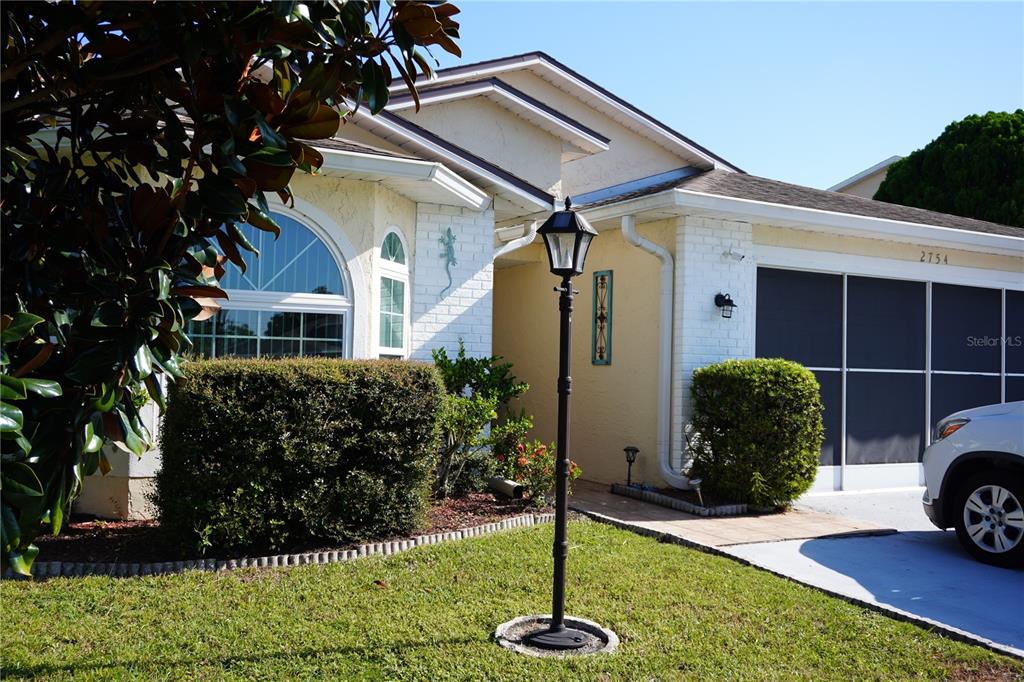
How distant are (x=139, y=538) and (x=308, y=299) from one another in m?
2.71

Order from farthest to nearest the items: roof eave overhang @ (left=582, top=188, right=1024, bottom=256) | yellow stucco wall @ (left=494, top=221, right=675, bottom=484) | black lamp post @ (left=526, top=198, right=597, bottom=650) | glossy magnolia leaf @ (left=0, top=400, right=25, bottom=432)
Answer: yellow stucco wall @ (left=494, top=221, right=675, bottom=484)
roof eave overhang @ (left=582, top=188, right=1024, bottom=256)
black lamp post @ (left=526, top=198, right=597, bottom=650)
glossy magnolia leaf @ (left=0, top=400, right=25, bottom=432)

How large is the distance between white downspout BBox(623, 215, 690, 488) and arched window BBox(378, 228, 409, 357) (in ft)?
9.13

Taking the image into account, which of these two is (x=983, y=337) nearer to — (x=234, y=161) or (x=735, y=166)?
(x=735, y=166)

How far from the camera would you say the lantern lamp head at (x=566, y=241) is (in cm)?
510

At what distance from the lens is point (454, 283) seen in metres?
9.71

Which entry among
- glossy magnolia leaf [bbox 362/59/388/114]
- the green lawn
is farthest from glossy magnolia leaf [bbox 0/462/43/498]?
the green lawn

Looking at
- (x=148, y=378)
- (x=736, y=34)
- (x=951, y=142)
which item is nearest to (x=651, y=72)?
(x=736, y=34)

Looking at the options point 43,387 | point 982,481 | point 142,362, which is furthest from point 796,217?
point 43,387

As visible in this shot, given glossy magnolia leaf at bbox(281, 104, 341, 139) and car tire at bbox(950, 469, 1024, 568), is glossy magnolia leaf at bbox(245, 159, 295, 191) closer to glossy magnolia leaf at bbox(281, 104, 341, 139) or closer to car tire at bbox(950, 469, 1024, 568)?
glossy magnolia leaf at bbox(281, 104, 341, 139)

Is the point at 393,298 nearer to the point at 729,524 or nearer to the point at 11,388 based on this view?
the point at 729,524

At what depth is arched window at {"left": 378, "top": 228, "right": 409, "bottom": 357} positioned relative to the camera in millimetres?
8984

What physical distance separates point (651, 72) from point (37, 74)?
6.89 m

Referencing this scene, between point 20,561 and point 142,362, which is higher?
point 142,362

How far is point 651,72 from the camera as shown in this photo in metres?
8.77
